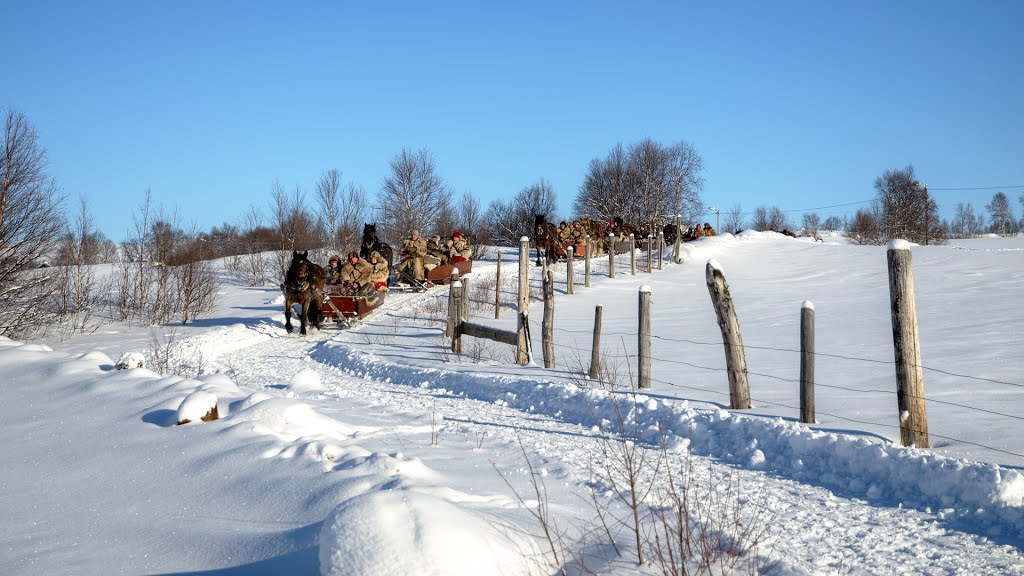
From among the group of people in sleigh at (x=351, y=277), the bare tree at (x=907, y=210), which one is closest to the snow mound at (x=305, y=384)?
the group of people in sleigh at (x=351, y=277)

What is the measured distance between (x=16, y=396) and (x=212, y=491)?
474 cm

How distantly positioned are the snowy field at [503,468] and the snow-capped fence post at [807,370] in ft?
0.75

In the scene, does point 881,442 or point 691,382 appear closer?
point 881,442

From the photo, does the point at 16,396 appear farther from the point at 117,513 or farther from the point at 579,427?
the point at 579,427

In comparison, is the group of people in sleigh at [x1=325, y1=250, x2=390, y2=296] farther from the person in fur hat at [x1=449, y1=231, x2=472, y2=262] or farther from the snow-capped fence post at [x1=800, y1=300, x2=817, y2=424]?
the snow-capped fence post at [x1=800, y1=300, x2=817, y2=424]

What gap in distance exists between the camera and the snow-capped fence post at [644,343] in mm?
9133

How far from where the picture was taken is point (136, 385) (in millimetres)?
7805

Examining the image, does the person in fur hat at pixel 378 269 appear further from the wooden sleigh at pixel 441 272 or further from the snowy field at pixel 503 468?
the snowy field at pixel 503 468

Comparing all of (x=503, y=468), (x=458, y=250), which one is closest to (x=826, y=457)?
(x=503, y=468)

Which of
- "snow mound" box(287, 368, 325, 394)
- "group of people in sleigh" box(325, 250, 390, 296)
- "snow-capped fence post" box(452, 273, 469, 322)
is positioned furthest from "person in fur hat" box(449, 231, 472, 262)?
"snow mound" box(287, 368, 325, 394)

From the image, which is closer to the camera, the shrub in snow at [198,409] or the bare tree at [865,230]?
the shrub in snow at [198,409]

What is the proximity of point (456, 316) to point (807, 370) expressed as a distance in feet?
30.5

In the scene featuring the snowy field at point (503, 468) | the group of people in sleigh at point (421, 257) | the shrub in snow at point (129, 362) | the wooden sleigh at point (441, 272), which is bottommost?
the snowy field at point (503, 468)

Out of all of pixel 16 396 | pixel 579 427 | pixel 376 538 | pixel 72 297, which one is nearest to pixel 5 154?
pixel 72 297
